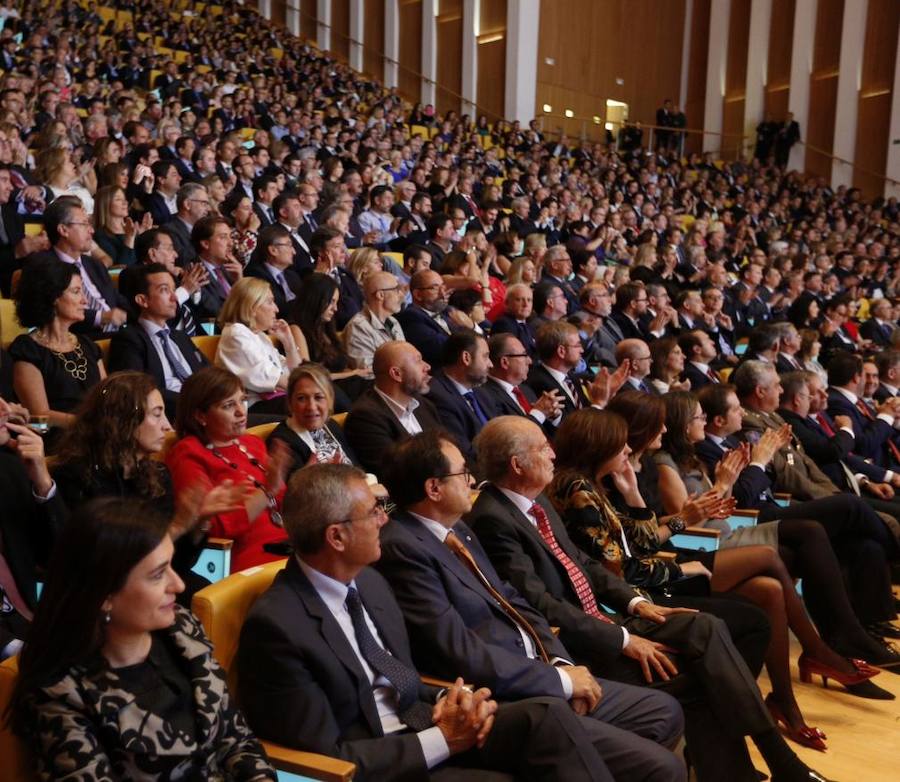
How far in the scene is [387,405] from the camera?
3176 mm

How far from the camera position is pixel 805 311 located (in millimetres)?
6969

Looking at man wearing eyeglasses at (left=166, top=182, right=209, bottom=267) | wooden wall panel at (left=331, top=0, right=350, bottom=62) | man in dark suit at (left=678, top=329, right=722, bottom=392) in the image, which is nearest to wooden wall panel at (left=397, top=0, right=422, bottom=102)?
wooden wall panel at (left=331, top=0, right=350, bottom=62)

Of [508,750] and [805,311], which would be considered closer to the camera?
[508,750]

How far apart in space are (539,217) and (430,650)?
6.99m

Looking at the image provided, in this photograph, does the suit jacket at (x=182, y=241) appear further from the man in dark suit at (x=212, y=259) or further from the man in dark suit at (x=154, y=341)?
the man in dark suit at (x=154, y=341)

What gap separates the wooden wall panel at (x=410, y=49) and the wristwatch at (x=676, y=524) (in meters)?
13.6

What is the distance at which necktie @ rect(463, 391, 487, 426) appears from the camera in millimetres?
3656

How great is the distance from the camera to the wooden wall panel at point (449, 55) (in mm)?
15116

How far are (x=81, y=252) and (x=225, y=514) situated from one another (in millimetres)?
1872

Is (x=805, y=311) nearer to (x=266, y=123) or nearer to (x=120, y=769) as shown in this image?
(x=266, y=123)

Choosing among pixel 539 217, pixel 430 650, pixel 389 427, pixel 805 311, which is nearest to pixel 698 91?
pixel 539 217

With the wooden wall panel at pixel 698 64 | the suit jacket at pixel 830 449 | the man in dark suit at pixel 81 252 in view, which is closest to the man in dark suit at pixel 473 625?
the man in dark suit at pixel 81 252

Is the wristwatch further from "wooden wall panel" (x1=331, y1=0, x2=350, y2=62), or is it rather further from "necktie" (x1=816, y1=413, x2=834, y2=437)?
"wooden wall panel" (x1=331, y1=0, x2=350, y2=62)

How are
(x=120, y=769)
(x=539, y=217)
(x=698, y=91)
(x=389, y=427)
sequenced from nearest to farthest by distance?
(x=120, y=769), (x=389, y=427), (x=539, y=217), (x=698, y=91)
